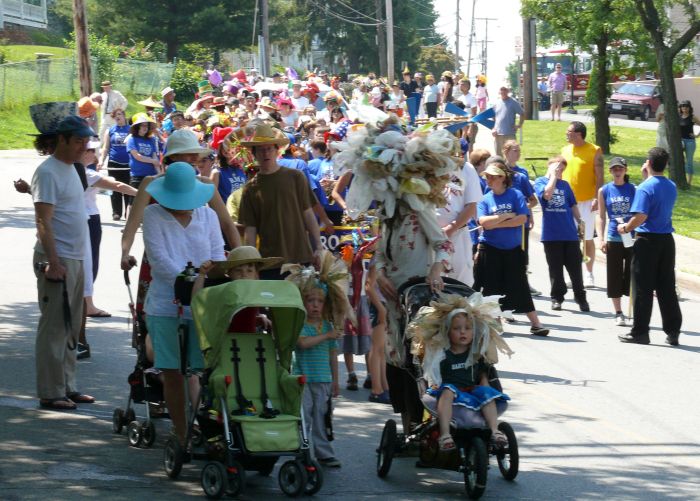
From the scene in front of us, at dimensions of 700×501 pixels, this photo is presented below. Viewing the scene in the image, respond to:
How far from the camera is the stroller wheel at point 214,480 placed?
712 cm

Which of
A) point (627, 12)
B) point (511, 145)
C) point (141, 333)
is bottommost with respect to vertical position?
point (141, 333)

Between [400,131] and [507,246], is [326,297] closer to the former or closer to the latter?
[400,131]

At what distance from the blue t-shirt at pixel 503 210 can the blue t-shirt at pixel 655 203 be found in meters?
1.17

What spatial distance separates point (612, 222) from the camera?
1429 cm

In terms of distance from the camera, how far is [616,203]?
46.8ft

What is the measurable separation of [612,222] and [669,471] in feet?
20.7

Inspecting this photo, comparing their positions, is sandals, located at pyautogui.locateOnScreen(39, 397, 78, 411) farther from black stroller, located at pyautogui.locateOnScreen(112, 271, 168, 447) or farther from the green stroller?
the green stroller

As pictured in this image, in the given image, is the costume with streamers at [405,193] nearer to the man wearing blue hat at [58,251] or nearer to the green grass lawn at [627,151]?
the man wearing blue hat at [58,251]

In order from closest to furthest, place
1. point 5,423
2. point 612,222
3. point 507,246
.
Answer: point 5,423
point 507,246
point 612,222

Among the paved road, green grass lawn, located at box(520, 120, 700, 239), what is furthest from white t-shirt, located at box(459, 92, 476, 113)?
the paved road

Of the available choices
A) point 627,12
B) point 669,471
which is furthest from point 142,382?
point 627,12

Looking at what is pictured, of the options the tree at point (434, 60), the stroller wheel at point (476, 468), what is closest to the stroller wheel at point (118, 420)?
the stroller wheel at point (476, 468)

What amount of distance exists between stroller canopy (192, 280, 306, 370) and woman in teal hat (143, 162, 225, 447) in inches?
14.9

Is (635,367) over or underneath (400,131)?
underneath
